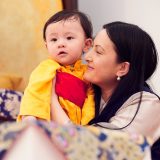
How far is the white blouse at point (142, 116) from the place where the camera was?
1.23m

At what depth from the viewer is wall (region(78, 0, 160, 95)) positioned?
2406mm

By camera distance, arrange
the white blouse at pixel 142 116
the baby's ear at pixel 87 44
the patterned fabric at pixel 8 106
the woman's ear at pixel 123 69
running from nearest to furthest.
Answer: the white blouse at pixel 142 116, the woman's ear at pixel 123 69, the baby's ear at pixel 87 44, the patterned fabric at pixel 8 106

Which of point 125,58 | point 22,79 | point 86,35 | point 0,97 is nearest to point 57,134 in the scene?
point 125,58

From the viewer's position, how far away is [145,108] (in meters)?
1.24

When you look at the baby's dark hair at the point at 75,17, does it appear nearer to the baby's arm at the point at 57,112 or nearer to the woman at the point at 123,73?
the woman at the point at 123,73

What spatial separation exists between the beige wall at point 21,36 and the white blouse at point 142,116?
3.46 feet

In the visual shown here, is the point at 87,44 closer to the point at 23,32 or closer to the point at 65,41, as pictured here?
the point at 65,41

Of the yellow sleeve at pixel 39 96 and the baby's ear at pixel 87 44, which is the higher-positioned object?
the baby's ear at pixel 87 44

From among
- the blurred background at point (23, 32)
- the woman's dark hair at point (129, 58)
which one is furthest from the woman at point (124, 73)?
the blurred background at point (23, 32)

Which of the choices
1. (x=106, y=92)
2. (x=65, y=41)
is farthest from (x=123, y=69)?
(x=65, y=41)

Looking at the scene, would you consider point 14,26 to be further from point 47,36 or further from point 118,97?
point 118,97

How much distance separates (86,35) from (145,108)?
42 centimetres

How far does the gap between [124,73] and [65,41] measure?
0.26m

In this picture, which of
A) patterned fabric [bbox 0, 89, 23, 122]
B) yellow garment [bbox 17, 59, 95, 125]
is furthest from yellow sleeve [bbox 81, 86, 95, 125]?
patterned fabric [bbox 0, 89, 23, 122]
